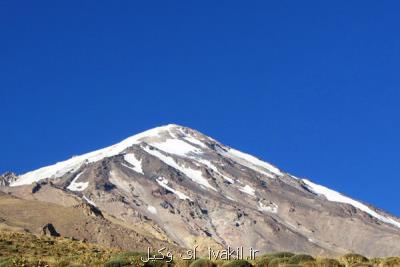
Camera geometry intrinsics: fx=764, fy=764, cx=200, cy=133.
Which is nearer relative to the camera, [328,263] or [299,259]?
[328,263]

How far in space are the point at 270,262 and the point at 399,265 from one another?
4253 mm

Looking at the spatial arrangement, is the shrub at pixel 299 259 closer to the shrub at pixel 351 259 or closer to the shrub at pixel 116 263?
the shrub at pixel 351 259

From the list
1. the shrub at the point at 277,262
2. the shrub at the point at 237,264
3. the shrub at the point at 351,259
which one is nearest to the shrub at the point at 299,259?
the shrub at the point at 277,262

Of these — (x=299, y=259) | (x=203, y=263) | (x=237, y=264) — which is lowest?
(x=237, y=264)

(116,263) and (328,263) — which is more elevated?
(116,263)

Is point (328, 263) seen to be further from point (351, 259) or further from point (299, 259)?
point (351, 259)

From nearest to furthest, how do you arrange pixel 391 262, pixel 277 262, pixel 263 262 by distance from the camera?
pixel 391 262 → pixel 277 262 → pixel 263 262

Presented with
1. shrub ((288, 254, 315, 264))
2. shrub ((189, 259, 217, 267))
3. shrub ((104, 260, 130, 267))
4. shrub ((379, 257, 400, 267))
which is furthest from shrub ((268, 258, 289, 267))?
shrub ((104, 260, 130, 267))

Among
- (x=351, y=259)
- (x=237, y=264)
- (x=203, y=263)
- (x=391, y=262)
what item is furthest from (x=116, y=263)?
(x=391, y=262)

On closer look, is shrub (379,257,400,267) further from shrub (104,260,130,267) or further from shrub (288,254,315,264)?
shrub (104,260,130,267)

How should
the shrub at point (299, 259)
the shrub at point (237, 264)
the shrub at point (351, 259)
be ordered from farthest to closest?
the shrub at point (299, 259), the shrub at point (351, 259), the shrub at point (237, 264)

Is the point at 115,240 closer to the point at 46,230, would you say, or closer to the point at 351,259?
the point at 46,230

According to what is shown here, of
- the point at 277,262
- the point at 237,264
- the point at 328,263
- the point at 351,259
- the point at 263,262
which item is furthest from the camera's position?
the point at 351,259

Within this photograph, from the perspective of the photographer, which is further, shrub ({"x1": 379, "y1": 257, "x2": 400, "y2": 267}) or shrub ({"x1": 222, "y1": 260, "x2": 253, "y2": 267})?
shrub ({"x1": 379, "y1": 257, "x2": 400, "y2": 267})
